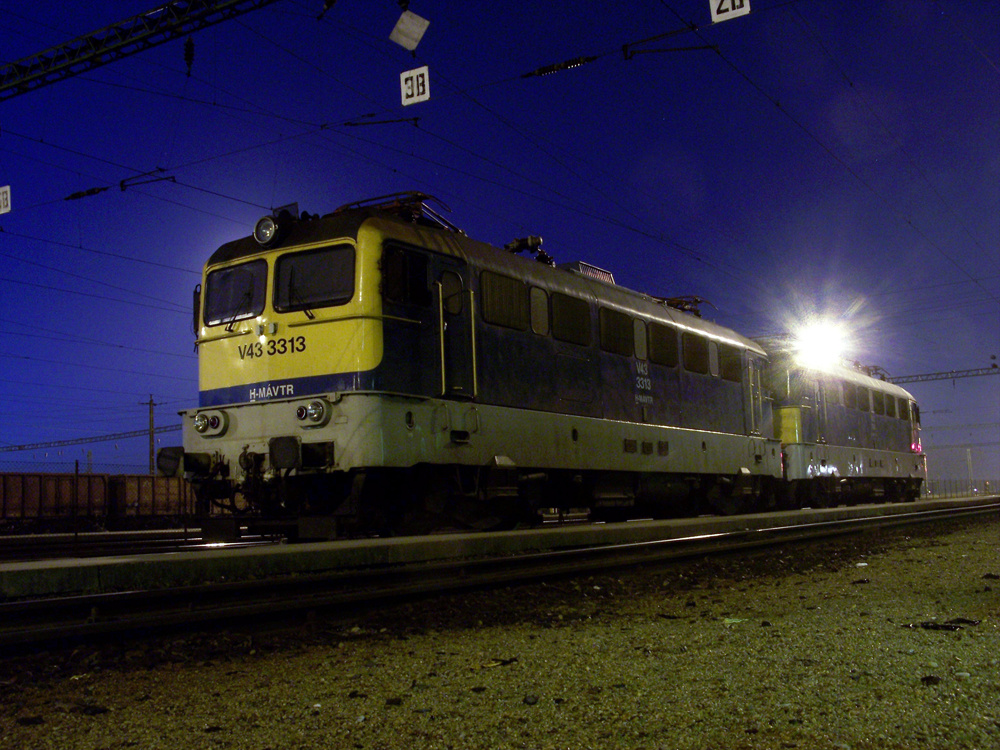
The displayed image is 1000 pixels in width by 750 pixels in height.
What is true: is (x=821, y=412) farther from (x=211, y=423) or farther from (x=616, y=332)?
(x=211, y=423)

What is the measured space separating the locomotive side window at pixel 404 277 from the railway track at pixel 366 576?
8.60 feet

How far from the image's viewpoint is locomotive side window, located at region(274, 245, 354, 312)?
9.58 meters

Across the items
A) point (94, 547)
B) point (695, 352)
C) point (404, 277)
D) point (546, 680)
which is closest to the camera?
point (546, 680)

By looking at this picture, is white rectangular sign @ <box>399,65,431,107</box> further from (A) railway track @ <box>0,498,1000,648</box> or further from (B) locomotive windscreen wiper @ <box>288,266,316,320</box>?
(A) railway track @ <box>0,498,1000,648</box>

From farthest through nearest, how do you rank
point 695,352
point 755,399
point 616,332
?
point 755,399 → point 695,352 → point 616,332

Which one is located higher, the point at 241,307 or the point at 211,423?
the point at 241,307

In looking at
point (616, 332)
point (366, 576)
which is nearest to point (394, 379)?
point (366, 576)

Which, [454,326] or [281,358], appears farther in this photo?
[454,326]

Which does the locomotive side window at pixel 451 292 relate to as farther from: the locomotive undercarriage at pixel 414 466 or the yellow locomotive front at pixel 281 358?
the locomotive undercarriage at pixel 414 466

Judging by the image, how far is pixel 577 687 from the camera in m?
4.40

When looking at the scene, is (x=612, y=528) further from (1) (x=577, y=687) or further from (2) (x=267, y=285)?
(1) (x=577, y=687)

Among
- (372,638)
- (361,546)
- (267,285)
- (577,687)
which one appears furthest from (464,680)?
(267,285)

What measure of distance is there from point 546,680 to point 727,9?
8.54 meters

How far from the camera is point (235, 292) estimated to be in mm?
10469
